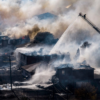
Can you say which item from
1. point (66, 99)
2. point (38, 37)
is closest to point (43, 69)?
point (66, 99)

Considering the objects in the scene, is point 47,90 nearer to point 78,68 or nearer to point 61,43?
point 78,68

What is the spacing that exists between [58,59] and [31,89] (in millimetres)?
10179

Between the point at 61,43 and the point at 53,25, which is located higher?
the point at 53,25

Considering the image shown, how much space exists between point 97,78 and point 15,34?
144ft

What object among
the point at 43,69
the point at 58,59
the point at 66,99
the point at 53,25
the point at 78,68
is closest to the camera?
the point at 66,99

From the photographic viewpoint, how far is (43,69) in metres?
26.6

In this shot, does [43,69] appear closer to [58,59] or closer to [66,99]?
[58,59]

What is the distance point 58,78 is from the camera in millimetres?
21422

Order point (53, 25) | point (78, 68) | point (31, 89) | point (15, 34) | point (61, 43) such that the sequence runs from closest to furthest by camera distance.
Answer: point (31, 89) → point (78, 68) → point (61, 43) → point (53, 25) → point (15, 34)

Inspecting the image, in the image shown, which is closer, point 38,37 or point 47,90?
point 47,90

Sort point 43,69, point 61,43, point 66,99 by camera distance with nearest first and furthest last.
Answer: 1. point 66,99
2. point 43,69
3. point 61,43

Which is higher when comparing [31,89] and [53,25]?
[53,25]

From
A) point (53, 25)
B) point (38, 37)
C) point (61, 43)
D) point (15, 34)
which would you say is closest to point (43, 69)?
point (61, 43)

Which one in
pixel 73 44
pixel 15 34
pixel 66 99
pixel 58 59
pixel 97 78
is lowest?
pixel 66 99
